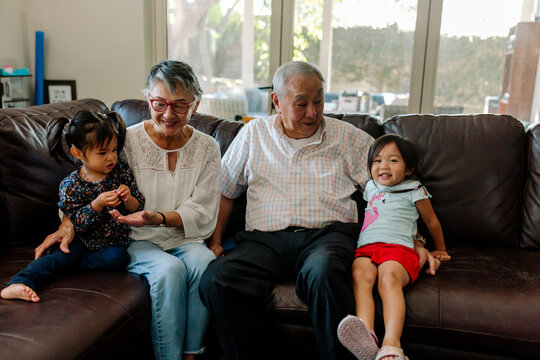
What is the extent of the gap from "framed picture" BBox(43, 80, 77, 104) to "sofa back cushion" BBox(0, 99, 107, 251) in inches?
66.7

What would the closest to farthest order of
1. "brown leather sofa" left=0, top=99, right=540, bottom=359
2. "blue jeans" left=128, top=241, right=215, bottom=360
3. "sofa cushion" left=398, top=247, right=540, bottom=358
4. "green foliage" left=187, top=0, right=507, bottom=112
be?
"brown leather sofa" left=0, top=99, right=540, bottom=359
"sofa cushion" left=398, top=247, right=540, bottom=358
"blue jeans" left=128, top=241, right=215, bottom=360
"green foliage" left=187, top=0, right=507, bottom=112

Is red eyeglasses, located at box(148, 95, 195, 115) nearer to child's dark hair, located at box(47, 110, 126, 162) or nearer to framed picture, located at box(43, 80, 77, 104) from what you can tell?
child's dark hair, located at box(47, 110, 126, 162)

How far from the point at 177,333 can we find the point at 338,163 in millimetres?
924

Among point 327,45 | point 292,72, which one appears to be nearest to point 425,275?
point 292,72

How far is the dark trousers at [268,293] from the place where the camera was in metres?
1.58

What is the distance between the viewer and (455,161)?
2109mm

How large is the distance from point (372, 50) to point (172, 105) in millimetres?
1797

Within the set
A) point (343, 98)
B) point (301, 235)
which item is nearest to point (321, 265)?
point (301, 235)

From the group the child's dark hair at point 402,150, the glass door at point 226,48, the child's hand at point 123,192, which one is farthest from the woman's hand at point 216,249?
the glass door at point 226,48

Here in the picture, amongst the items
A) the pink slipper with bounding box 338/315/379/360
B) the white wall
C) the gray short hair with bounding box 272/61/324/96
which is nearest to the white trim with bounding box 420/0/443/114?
the gray short hair with bounding box 272/61/324/96

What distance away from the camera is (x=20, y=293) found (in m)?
1.45

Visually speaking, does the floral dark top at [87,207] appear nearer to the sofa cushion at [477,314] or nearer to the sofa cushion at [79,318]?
the sofa cushion at [79,318]

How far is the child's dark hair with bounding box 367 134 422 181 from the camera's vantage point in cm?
189

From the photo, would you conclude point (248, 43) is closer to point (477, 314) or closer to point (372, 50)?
point (372, 50)
